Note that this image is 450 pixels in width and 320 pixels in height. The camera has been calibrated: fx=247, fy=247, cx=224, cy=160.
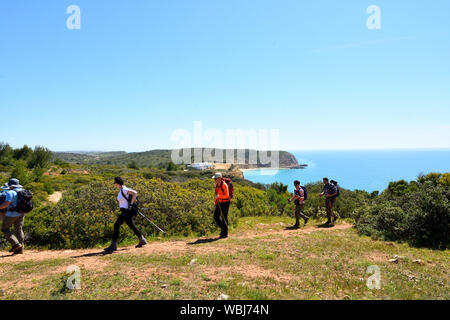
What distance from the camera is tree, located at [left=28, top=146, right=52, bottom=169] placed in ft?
115

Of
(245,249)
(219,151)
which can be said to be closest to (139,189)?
(245,249)

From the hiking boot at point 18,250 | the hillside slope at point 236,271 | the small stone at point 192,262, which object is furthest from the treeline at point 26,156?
the small stone at point 192,262

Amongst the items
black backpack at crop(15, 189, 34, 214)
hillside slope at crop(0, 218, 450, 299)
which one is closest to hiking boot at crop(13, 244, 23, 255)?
hillside slope at crop(0, 218, 450, 299)

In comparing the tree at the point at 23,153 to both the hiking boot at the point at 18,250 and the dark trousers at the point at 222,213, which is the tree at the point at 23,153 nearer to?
the hiking boot at the point at 18,250

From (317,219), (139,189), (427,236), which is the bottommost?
(317,219)

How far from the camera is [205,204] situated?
10.8 metres

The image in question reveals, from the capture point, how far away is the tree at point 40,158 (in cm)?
3519

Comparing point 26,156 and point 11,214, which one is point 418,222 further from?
point 26,156

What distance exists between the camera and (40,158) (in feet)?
120

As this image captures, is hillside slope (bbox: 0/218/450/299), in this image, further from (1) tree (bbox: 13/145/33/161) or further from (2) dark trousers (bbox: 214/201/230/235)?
(1) tree (bbox: 13/145/33/161)

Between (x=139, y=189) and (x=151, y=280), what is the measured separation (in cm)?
681

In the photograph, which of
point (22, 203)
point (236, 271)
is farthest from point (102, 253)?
point (236, 271)

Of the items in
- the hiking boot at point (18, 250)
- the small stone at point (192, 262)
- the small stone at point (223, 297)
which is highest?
the small stone at point (223, 297)
